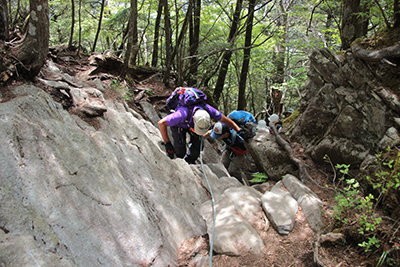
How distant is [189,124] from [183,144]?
3.04 feet

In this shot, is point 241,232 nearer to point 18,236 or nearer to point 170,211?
point 170,211

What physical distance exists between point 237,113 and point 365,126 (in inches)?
142

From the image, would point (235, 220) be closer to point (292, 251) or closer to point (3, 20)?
point (292, 251)

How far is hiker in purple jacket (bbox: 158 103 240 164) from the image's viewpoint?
5.59m

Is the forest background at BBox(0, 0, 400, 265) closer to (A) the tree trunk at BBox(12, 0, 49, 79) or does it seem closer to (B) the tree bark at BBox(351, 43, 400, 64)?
(A) the tree trunk at BBox(12, 0, 49, 79)

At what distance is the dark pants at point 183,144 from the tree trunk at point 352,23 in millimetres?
5275

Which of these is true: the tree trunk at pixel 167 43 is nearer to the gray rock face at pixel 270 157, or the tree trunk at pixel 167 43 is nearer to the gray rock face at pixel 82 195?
the gray rock face at pixel 270 157

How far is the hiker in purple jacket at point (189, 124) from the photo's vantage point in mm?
5590

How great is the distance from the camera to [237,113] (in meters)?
7.73

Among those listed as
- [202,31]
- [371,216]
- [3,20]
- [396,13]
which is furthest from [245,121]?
[202,31]

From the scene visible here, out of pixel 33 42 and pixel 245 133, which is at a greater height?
pixel 33 42

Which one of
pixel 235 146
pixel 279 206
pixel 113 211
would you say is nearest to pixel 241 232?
pixel 279 206

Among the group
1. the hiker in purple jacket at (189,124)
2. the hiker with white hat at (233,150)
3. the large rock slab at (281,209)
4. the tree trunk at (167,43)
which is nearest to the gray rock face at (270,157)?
the hiker with white hat at (233,150)

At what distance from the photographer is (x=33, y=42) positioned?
4836 mm
